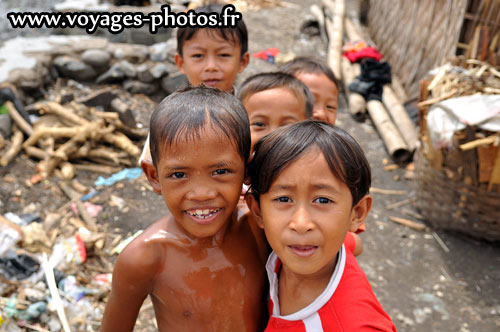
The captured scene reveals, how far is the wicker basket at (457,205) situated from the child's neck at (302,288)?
9.34 ft

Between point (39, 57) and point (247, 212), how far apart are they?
488 centimetres

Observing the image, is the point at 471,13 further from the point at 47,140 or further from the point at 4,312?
the point at 4,312

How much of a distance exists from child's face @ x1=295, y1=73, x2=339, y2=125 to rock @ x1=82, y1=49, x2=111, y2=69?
13.1 ft

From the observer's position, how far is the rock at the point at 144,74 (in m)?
5.91

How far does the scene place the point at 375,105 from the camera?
6461mm

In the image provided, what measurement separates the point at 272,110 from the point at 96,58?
4.42 m

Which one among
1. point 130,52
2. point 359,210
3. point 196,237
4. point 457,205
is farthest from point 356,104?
point 196,237

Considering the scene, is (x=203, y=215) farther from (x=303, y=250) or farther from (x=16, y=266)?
(x=16, y=266)

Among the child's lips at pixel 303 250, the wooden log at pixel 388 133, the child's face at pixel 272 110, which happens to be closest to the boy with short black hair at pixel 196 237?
the child's lips at pixel 303 250

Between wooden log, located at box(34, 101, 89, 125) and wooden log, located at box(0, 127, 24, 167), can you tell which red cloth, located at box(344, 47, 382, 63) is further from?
wooden log, located at box(0, 127, 24, 167)

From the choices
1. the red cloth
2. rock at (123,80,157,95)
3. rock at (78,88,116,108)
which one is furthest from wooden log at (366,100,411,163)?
rock at (78,88,116,108)

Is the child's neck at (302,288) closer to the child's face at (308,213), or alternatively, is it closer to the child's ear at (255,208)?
the child's face at (308,213)

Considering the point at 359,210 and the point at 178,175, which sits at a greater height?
the point at 178,175

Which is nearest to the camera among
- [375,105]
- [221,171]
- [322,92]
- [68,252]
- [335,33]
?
[221,171]
